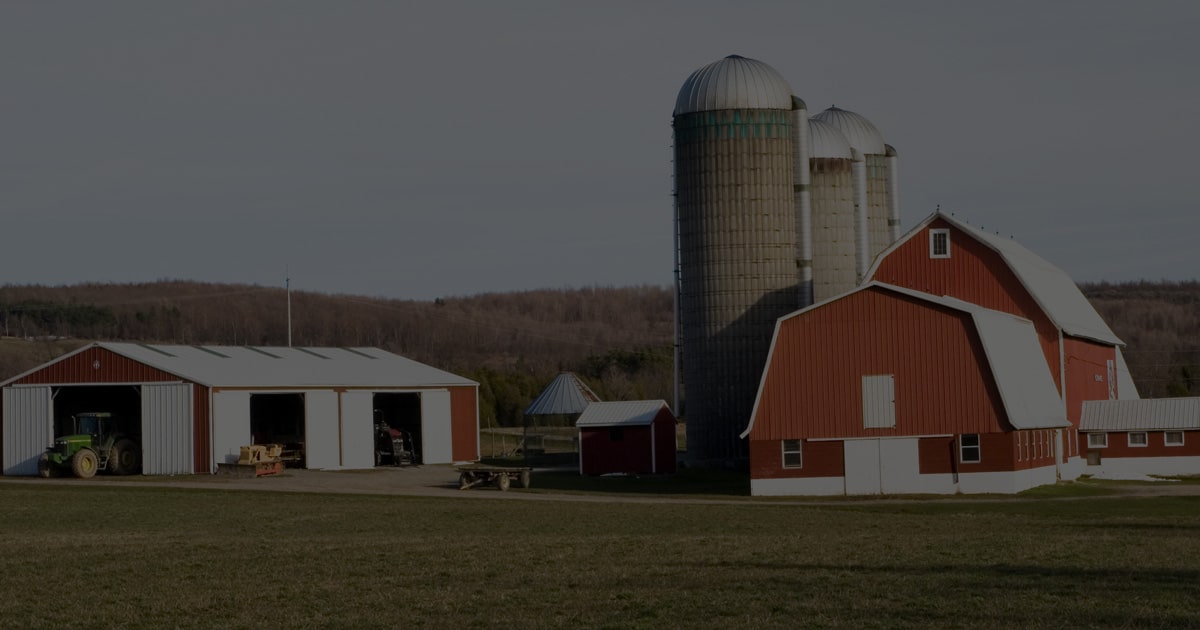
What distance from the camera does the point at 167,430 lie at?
2367 inches

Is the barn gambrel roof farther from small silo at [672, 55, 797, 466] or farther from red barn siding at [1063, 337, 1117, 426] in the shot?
small silo at [672, 55, 797, 466]

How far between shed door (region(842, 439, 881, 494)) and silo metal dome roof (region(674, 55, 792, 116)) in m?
18.2

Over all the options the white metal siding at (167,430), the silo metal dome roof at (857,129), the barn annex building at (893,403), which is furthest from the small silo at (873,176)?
the white metal siding at (167,430)

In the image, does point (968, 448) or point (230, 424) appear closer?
point (968, 448)

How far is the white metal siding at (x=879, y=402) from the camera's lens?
162 feet

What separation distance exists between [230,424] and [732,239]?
826 inches

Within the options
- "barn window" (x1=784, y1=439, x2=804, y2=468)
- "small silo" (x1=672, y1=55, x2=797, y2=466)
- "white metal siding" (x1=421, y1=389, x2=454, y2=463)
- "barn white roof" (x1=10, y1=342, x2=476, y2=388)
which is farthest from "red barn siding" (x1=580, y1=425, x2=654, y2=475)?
"barn window" (x1=784, y1=439, x2=804, y2=468)

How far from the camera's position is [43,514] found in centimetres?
4041

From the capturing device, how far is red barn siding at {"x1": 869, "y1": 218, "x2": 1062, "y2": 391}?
5919 centimetres

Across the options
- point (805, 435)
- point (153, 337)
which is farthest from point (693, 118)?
point (153, 337)

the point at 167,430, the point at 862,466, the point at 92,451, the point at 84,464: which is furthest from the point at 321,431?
the point at 862,466

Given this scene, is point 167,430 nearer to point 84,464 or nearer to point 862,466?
point 84,464

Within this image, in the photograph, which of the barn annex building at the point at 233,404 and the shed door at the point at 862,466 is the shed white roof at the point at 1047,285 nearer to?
the shed door at the point at 862,466

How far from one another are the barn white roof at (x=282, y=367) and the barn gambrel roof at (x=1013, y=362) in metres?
21.3
